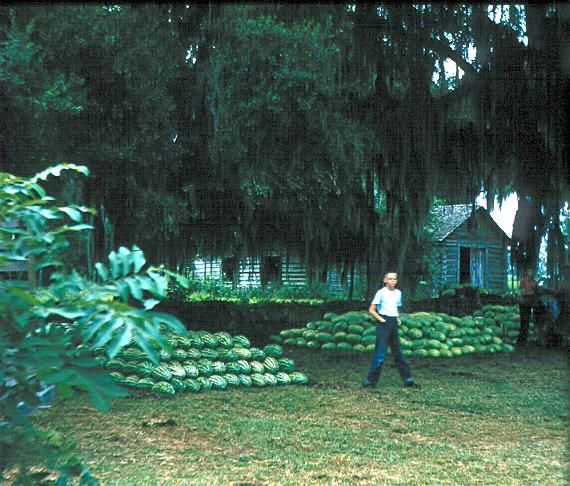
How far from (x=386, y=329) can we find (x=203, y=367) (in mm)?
2565

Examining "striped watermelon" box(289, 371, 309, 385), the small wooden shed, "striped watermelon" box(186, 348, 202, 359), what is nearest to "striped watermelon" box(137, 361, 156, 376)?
"striped watermelon" box(186, 348, 202, 359)

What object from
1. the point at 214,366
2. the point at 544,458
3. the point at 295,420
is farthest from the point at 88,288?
the point at 214,366

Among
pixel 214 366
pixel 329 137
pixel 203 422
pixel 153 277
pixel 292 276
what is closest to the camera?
pixel 153 277

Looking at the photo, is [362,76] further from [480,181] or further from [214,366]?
[214,366]

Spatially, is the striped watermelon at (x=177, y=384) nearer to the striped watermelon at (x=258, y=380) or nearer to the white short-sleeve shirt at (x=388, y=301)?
the striped watermelon at (x=258, y=380)

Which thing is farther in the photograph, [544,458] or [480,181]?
[480,181]

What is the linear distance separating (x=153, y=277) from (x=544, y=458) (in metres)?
4.70

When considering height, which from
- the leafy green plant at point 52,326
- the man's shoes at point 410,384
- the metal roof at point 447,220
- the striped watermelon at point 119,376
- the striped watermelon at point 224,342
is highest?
the metal roof at point 447,220

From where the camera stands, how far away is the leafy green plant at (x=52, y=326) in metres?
2.23

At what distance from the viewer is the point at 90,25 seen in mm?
11672

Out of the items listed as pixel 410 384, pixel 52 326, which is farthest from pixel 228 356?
pixel 52 326

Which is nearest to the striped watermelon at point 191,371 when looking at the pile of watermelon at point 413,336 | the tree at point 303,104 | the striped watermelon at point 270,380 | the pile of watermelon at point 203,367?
the pile of watermelon at point 203,367

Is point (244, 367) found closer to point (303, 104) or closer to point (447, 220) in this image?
point (303, 104)

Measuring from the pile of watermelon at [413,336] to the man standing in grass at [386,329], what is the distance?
3975 mm
